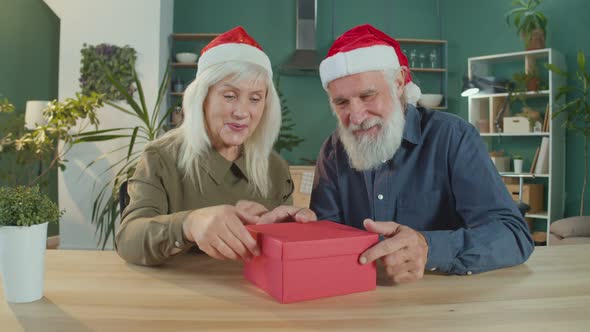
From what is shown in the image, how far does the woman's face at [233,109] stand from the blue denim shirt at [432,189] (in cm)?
33

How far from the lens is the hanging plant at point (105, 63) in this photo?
497cm

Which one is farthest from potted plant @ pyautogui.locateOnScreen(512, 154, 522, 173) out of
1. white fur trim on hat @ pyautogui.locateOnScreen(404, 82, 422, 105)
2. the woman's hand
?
the woman's hand

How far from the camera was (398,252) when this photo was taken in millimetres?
958

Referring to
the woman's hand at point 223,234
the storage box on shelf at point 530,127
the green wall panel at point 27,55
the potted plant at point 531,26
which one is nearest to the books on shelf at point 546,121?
the storage box on shelf at point 530,127

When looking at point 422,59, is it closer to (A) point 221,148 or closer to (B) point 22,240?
(A) point 221,148

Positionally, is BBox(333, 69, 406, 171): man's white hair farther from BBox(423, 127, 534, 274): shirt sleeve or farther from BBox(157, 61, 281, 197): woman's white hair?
BBox(157, 61, 281, 197): woman's white hair

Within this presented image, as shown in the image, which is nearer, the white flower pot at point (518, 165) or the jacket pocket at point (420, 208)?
the jacket pocket at point (420, 208)

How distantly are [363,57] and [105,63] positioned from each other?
13.6ft

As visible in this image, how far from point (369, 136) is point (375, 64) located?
10.5 inches

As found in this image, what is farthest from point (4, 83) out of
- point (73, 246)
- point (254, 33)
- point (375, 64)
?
point (375, 64)

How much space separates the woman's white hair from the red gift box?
642mm

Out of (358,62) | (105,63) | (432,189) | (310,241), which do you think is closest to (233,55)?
(358,62)

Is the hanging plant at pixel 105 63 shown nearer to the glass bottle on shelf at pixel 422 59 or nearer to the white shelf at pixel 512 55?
the glass bottle on shelf at pixel 422 59

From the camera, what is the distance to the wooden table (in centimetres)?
75
